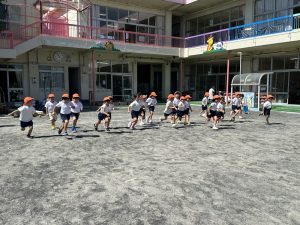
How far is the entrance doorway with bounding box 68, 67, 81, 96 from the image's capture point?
23.5 metres

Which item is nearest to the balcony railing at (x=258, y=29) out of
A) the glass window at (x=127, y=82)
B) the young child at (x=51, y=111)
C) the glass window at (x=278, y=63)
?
the glass window at (x=278, y=63)

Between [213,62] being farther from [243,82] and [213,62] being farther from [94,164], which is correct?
[94,164]

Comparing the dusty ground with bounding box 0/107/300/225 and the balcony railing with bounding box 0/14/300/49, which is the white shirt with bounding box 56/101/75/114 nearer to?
the dusty ground with bounding box 0/107/300/225

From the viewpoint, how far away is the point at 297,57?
20438 millimetres

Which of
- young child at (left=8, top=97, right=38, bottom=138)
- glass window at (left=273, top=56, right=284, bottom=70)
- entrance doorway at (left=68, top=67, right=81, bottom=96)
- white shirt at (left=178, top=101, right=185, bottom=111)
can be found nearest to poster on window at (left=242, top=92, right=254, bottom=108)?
glass window at (left=273, top=56, right=284, bottom=70)

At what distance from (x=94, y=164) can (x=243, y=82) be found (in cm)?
1576

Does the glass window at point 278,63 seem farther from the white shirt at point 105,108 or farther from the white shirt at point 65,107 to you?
the white shirt at point 65,107

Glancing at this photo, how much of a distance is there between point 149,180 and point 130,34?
19.3 meters

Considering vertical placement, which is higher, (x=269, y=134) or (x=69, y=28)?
(x=69, y=28)

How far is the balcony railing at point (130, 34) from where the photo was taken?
18039 millimetres

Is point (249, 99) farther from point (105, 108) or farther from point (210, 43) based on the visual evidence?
point (105, 108)

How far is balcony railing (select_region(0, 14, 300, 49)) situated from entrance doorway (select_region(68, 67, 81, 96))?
3.62m

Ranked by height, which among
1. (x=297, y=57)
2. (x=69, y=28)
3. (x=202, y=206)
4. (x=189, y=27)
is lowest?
(x=202, y=206)

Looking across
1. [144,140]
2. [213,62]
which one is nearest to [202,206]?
[144,140]
